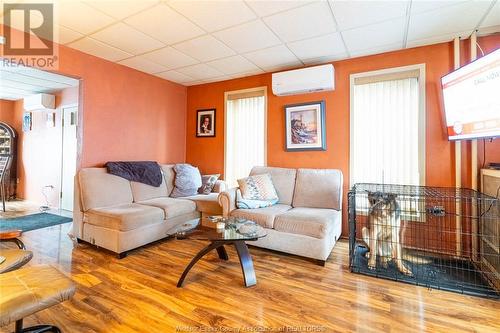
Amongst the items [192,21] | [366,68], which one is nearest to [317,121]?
[366,68]

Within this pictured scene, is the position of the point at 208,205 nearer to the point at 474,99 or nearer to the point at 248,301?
the point at 248,301

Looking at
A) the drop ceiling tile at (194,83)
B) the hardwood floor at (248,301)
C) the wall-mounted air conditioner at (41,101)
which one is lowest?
the hardwood floor at (248,301)

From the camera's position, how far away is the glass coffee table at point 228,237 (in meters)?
2.10

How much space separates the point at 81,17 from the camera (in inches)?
92.7

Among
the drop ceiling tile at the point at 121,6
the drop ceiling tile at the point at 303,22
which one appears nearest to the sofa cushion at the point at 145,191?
the drop ceiling tile at the point at 121,6

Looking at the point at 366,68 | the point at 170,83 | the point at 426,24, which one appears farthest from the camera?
the point at 170,83

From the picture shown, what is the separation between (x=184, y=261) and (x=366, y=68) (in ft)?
10.4

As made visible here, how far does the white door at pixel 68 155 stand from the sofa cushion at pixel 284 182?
3.75 m

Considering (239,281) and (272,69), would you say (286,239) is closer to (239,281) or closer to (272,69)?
(239,281)

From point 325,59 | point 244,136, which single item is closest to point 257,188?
point 244,136

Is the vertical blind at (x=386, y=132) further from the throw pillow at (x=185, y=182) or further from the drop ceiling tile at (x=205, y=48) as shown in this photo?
the throw pillow at (x=185, y=182)

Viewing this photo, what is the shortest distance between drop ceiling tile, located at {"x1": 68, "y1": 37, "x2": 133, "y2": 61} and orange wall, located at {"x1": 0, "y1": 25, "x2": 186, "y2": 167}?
0.09 meters

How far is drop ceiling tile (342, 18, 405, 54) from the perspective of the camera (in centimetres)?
246

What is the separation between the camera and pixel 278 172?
354 cm
